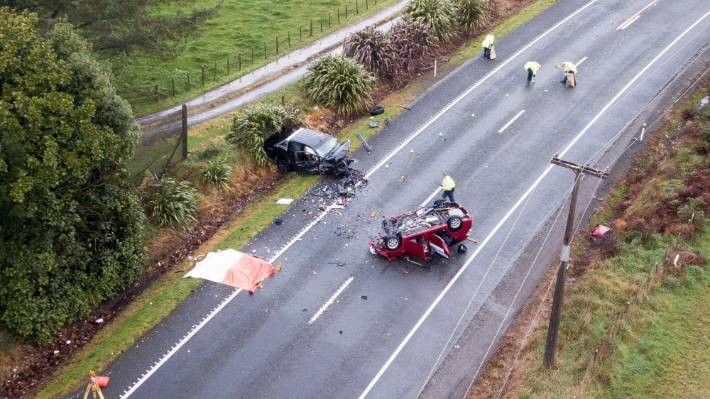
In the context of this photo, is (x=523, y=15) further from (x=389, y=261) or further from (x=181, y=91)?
(x=389, y=261)

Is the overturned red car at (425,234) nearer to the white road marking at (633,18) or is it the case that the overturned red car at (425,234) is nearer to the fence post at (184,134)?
the fence post at (184,134)

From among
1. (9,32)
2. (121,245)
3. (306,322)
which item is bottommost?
(306,322)

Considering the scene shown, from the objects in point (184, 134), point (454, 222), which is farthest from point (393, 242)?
point (184, 134)

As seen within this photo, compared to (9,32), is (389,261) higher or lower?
lower

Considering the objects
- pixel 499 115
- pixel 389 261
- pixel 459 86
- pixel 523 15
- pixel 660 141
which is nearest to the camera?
pixel 389 261

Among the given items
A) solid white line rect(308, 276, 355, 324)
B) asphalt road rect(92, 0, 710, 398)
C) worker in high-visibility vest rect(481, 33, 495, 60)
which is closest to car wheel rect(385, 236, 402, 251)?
asphalt road rect(92, 0, 710, 398)

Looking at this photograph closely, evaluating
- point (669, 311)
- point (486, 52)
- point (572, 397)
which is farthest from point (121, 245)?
point (486, 52)

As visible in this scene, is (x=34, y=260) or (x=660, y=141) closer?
(x=34, y=260)

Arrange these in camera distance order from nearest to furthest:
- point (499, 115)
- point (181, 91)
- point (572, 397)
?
point (572, 397) < point (499, 115) < point (181, 91)
